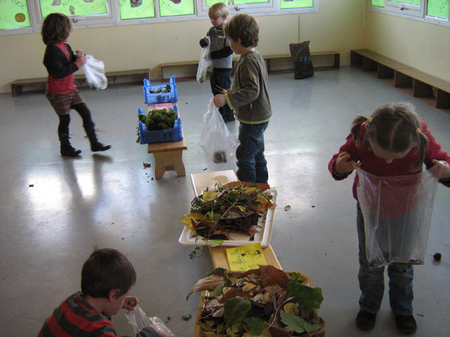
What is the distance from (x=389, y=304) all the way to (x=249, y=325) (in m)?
1.03

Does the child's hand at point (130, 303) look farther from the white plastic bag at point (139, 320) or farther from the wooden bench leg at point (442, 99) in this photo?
the wooden bench leg at point (442, 99)

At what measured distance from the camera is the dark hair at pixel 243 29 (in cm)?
274

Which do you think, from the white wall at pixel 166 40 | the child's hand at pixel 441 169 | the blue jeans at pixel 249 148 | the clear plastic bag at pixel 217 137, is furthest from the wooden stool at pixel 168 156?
the white wall at pixel 166 40

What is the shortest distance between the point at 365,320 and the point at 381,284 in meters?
0.19

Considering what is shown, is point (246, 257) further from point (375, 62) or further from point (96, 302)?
point (375, 62)

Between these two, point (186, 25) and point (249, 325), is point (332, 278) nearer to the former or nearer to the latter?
point (249, 325)

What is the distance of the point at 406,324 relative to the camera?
6.53 feet

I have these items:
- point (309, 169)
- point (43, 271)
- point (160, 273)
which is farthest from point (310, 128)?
point (43, 271)

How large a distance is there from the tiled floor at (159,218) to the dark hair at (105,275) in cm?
73

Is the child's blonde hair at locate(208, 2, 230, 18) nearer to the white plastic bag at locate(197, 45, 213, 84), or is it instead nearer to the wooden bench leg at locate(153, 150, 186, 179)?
the white plastic bag at locate(197, 45, 213, 84)

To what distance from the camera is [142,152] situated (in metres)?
4.46

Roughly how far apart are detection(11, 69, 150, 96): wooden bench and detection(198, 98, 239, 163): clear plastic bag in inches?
181

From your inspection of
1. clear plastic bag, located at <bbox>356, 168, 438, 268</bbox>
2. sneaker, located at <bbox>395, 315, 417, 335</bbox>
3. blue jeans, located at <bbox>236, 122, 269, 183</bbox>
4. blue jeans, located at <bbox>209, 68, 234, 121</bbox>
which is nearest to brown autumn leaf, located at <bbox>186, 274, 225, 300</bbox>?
clear plastic bag, located at <bbox>356, 168, 438, 268</bbox>

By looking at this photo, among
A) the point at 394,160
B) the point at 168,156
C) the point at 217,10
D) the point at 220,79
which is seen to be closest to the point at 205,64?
→ the point at 220,79
